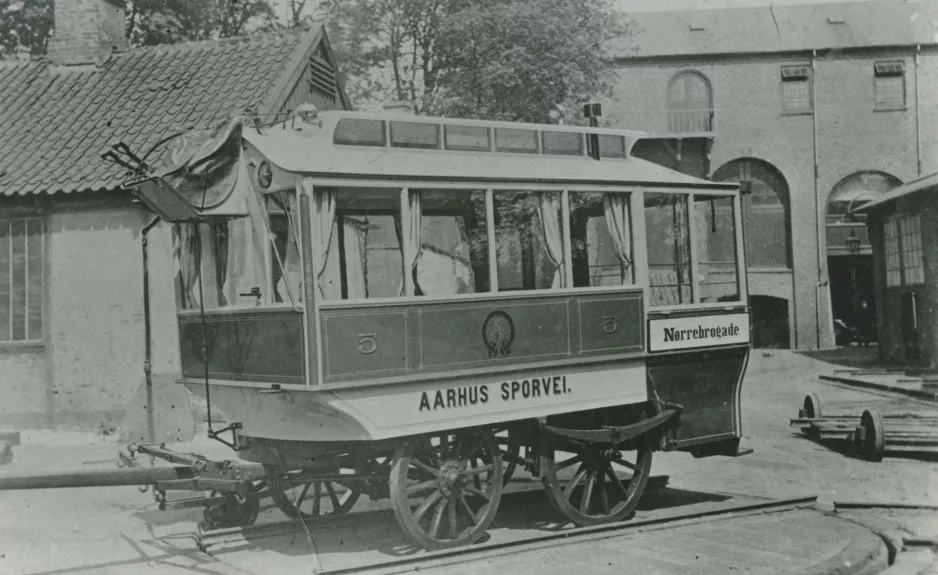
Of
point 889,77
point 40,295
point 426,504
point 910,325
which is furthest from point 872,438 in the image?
point 889,77

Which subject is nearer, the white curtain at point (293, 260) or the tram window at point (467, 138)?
the white curtain at point (293, 260)

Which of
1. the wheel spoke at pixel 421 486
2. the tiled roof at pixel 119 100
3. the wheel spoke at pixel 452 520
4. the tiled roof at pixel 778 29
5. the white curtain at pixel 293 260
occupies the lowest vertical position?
the wheel spoke at pixel 452 520

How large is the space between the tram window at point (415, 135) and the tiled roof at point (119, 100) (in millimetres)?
7767

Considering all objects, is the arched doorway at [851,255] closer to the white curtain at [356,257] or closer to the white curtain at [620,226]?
the white curtain at [620,226]

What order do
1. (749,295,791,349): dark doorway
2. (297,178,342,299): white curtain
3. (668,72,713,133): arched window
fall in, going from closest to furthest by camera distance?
1. (297,178,342,299): white curtain
2. (749,295,791,349): dark doorway
3. (668,72,713,133): arched window

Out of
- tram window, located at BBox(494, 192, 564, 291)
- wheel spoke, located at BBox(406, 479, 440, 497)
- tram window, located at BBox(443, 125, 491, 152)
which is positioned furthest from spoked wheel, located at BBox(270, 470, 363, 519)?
tram window, located at BBox(443, 125, 491, 152)

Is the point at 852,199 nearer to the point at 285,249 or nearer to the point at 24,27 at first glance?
the point at 24,27

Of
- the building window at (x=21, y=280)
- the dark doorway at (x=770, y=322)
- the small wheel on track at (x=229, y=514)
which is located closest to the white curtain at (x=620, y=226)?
the small wheel on track at (x=229, y=514)

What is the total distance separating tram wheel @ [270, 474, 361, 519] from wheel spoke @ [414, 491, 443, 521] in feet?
2.24

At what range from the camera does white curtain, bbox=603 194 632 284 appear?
28.6ft

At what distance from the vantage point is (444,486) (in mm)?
7562

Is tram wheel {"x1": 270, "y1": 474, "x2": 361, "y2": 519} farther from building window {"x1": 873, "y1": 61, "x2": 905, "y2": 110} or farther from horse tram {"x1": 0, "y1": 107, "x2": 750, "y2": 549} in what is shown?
building window {"x1": 873, "y1": 61, "x2": 905, "y2": 110}

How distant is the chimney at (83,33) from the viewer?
17328 millimetres

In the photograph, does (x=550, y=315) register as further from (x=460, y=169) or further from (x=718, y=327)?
(x=718, y=327)
